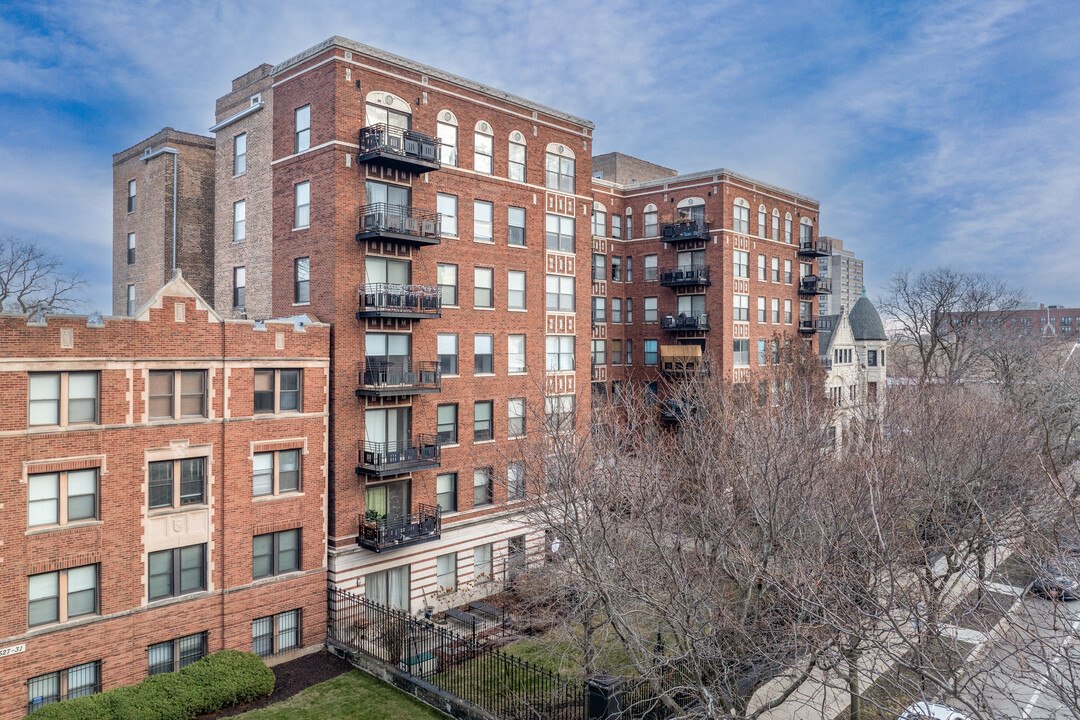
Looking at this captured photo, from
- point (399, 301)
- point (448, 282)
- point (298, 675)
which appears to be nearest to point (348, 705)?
point (298, 675)

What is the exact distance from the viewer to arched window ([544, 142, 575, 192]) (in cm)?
3456

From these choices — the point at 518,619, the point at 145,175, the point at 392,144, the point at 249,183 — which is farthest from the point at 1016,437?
the point at 145,175

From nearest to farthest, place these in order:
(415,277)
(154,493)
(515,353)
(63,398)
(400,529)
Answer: (63,398)
(154,493)
(400,529)
(415,277)
(515,353)

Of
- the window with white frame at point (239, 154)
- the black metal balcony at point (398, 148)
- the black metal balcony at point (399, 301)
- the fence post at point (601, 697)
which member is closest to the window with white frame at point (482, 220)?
the black metal balcony at point (398, 148)

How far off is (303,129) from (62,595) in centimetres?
1846

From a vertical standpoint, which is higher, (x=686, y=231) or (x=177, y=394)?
(x=686, y=231)

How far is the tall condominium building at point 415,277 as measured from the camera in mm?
26375

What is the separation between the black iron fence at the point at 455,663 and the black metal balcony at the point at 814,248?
4119cm

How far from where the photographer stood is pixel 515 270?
1296 inches

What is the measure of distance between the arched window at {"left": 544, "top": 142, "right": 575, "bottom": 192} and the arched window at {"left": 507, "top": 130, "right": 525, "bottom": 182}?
1.50 metres

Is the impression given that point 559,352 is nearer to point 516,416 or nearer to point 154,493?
point 516,416

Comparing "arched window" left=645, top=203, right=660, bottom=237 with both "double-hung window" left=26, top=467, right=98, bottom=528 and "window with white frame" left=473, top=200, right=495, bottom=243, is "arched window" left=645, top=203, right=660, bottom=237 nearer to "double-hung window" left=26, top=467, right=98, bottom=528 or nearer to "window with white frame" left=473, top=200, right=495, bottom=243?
"window with white frame" left=473, top=200, right=495, bottom=243

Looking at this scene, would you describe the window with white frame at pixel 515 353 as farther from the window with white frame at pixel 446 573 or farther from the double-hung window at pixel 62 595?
the double-hung window at pixel 62 595

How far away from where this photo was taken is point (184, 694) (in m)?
19.1
